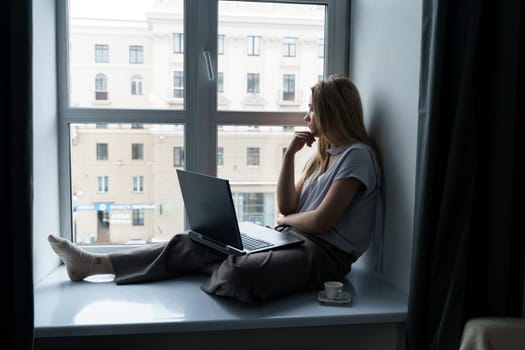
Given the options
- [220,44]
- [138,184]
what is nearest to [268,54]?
[220,44]

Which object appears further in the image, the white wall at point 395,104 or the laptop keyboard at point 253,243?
the laptop keyboard at point 253,243

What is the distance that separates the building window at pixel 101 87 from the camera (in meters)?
1.94

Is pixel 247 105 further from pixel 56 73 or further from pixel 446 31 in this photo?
pixel 446 31

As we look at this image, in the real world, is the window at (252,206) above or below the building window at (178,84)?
below

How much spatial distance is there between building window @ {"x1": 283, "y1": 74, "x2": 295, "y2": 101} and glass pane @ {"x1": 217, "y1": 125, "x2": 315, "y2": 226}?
127 mm

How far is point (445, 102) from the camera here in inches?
51.3

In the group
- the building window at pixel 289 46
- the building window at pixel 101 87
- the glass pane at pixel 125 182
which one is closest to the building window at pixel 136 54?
the building window at pixel 101 87

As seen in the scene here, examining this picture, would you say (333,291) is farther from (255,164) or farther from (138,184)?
(138,184)

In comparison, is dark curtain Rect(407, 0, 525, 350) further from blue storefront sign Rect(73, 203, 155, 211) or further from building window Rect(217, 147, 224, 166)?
blue storefront sign Rect(73, 203, 155, 211)

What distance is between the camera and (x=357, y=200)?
1.66m

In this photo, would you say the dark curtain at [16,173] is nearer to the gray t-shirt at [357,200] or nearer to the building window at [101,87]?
the building window at [101,87]

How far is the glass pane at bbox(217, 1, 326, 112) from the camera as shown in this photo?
2.01m

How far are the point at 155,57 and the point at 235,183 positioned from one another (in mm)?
611

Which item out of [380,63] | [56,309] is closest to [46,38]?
[56,309]
